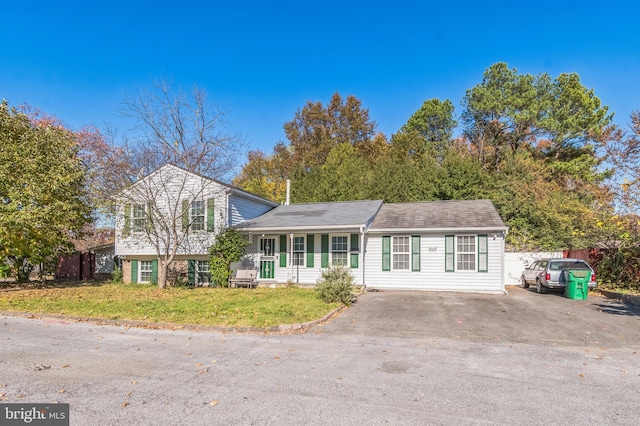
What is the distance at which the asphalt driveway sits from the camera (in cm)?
805

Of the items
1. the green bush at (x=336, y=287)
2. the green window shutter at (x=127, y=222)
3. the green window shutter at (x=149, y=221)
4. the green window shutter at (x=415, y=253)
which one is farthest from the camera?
the green window shutter at (x=127, y=222)

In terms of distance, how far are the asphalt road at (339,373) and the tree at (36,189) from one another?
7.38 metres

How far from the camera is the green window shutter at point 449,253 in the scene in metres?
16.0

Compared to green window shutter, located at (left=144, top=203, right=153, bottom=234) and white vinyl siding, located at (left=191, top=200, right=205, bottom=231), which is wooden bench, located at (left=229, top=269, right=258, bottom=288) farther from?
green window shutter, located at (left=144, top=203, right=153, bottom=234)

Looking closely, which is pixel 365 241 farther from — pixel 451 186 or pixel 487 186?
pixel 487 186

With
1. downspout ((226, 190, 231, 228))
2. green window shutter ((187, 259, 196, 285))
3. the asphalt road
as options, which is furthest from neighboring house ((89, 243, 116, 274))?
the asphalt road

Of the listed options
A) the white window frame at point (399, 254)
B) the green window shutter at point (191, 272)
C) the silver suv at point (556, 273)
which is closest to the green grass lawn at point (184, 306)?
the green window shutter at point (191, 272)

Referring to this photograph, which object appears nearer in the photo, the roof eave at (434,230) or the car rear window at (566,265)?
the roof eave at (434,230)

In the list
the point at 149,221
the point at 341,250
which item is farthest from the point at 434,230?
the point at 149,221

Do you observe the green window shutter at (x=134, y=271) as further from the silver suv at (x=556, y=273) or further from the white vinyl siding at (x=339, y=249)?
the silver suv at (x=556, y=273)

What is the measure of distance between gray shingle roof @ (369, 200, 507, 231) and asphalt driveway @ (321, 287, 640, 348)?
3178 mm

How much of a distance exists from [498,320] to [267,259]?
1100cm

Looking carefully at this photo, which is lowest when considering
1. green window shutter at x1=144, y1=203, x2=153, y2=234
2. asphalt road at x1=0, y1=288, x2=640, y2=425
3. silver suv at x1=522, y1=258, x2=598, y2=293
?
asphalt road at x1=0, y1=288, x2=640, y2=425

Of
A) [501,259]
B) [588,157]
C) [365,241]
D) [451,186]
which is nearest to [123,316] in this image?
[365,241]
